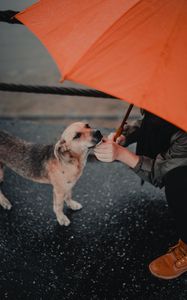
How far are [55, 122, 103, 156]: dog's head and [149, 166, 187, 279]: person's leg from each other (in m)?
0.62

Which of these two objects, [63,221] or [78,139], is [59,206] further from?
[78,139]

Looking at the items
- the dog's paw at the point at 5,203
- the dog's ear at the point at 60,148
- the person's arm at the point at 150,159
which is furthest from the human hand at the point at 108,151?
the dog's paw at the point at 5,203

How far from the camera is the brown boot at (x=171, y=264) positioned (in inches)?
108

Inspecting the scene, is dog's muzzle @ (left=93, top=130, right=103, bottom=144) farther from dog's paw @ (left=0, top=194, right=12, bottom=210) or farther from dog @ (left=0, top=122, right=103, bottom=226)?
dog's paw @ (left=0, top=194, right=12, bottom=210)

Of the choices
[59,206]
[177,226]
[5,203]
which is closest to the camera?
[177,226]

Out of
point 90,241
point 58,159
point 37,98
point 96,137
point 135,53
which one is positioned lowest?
point 37,98

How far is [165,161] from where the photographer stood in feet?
8.64

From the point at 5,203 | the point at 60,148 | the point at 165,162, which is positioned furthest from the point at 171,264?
the point at 5,203

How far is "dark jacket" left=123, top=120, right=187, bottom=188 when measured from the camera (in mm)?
2527

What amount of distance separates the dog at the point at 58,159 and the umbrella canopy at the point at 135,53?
31.2 inches

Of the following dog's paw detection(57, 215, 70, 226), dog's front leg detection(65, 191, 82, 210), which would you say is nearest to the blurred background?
dog's front leg detection(65, 191, 82, 210)

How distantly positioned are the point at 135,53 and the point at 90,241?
1.72m

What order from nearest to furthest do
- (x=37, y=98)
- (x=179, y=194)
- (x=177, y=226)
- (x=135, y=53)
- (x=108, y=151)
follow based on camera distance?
(x=135, y=53) → (x=108, y=151) → (x=179, y=194) → (x=177, y=226) → (x=37, y=98)

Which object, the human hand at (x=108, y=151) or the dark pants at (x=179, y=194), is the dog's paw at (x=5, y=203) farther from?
the dark pants at (x=179, y=194)
